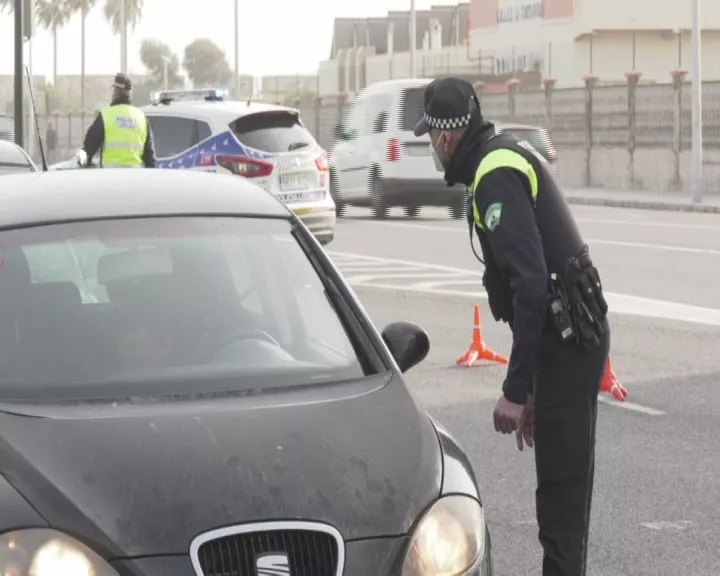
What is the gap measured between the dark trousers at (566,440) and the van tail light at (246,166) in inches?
499

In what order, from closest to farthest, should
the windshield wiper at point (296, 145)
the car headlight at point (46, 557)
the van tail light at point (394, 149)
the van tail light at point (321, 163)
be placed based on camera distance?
1. the car headlight at point (46, 557)
2. the windshield wiper at point (296, 145)
3. the van tail light at point (321, 163)
4. the van tail light at point (394, 149)

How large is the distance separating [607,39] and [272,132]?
53.7m

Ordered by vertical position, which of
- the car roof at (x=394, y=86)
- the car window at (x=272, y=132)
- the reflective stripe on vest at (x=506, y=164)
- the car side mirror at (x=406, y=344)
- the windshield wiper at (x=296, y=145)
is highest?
the car roof at (x=394, y=86)

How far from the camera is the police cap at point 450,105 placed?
17.0 feet

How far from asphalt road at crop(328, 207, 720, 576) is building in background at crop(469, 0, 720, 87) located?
48.3m

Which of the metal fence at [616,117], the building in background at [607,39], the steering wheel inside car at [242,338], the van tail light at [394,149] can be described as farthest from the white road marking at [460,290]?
the building in background at [607,39]

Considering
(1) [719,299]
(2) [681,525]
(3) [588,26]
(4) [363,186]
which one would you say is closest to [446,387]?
(2) [681,525]

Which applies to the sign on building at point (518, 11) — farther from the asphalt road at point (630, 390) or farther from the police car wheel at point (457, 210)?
the asphalt road at point (630, 390)

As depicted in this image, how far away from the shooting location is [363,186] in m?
25.8

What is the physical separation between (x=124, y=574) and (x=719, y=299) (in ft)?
38.5

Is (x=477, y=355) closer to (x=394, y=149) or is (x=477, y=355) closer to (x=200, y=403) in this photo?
(x=200, y=403)

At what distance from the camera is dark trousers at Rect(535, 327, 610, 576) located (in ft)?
16.9

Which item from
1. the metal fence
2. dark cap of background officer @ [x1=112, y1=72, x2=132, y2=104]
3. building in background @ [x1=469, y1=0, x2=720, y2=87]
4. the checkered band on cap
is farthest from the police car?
building in background @ [x1=469, y1=0, x2=720, y2=87]

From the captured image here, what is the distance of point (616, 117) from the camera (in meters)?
39.2
